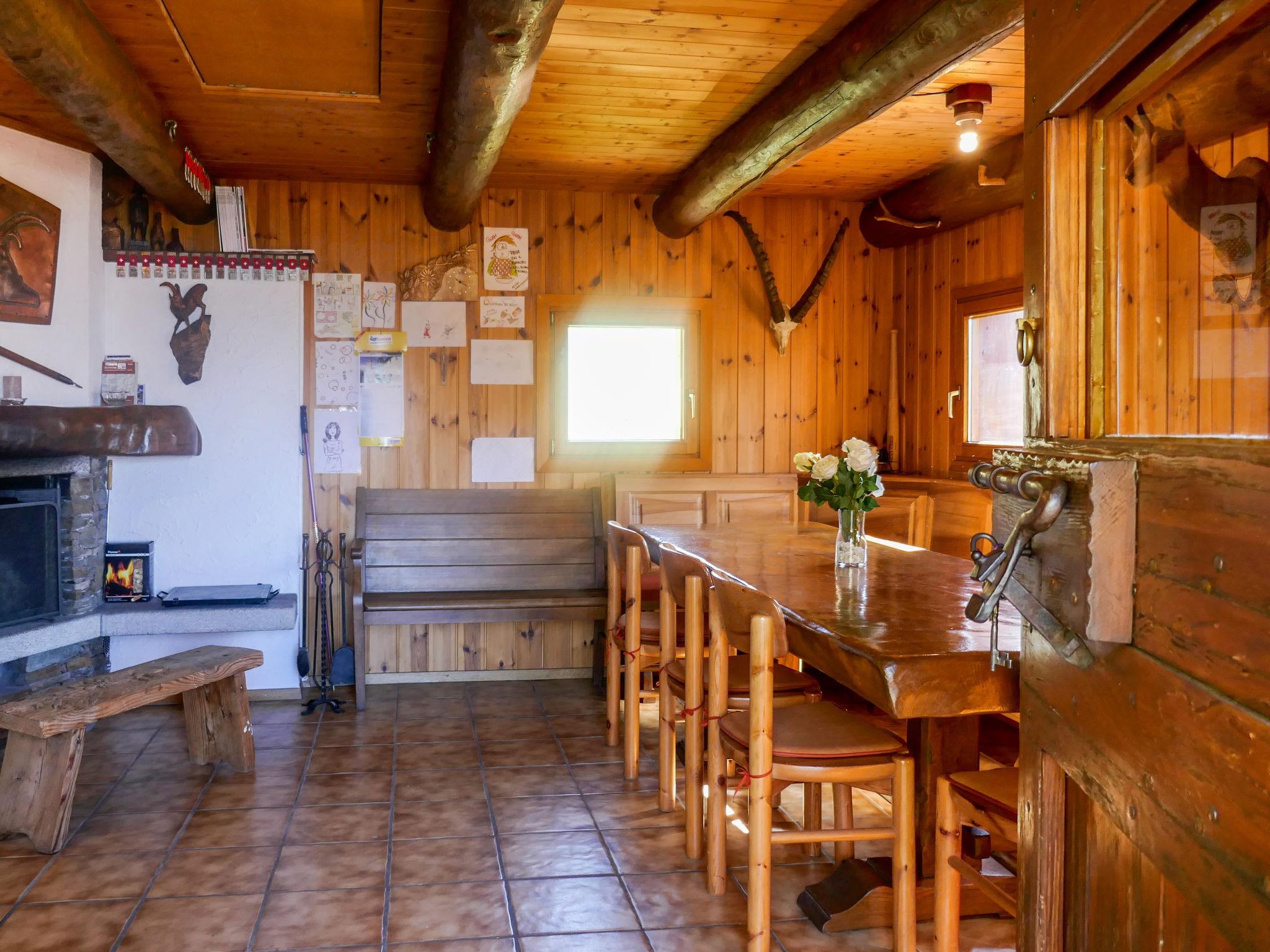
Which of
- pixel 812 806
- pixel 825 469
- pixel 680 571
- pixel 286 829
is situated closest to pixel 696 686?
pixel 680 571

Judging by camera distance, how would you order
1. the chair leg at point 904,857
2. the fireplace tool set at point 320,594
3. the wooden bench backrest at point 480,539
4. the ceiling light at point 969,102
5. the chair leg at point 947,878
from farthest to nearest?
the wooden bench backrest at point 480,539
the fireplace tool set at point 320,594
the ceiling light at point 969,102
the chair leg at point 904,857
the chair leg at point 947,878

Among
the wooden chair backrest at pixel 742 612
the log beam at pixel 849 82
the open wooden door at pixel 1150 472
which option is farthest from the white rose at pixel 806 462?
the open wooden door at pixel 1150 472

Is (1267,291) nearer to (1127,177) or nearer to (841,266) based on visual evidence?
(1127,177)

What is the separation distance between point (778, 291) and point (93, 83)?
343 centimetres

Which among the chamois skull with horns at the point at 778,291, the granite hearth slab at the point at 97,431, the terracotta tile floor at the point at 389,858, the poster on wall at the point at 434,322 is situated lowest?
the terracotta tile floor at the point at 389,858

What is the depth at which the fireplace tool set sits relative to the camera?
4.86 metres

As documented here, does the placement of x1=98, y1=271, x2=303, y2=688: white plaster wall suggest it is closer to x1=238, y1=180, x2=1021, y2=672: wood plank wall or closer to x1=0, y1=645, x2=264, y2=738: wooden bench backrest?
x1=238, y1=180, x2=1021, y2=672: wood plank wall

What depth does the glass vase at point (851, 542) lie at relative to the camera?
325 cm

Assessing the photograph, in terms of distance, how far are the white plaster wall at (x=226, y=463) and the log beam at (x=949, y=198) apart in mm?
3028

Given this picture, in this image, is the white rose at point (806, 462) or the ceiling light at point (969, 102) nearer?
the white rose at point (806, 462)

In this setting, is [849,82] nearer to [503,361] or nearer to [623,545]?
[623,545]

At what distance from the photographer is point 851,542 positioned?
326cm

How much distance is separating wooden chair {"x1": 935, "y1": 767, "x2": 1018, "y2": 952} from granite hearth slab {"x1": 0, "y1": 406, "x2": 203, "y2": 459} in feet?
11.8

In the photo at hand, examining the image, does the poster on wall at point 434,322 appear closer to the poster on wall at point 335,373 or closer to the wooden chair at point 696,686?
the poster on wall at point 335,373
